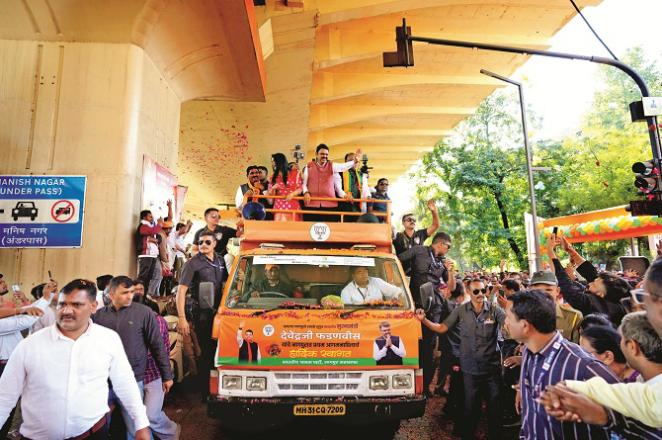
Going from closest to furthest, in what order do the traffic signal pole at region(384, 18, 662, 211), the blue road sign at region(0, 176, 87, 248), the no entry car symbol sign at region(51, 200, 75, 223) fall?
the blue road sign at region(0, 176, 87, 248), the no entry car symbol sign at region(51, 200, 75, 223), the traffic signal pole at region(384, 18, 662, 211)

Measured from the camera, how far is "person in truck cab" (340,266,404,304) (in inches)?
195

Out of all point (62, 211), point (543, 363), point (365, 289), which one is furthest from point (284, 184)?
point (543, 363)

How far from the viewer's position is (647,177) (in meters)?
7.10

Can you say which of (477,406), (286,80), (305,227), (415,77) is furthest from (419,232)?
(415,77)

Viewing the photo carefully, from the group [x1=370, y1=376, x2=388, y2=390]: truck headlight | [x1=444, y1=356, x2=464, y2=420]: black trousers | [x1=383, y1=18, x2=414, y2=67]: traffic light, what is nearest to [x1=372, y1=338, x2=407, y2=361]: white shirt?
[x1=370, y1=376, x2=388, y2=390]: truck headlight

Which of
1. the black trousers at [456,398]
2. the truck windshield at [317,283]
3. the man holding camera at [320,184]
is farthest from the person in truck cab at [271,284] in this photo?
the black trousers at [456,398]

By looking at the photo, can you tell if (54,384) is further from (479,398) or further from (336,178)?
(336,178)

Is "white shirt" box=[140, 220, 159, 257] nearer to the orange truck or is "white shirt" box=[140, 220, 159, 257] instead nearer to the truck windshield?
the truck windshield

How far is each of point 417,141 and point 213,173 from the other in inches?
360

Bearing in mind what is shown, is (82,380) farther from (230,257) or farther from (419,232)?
(419,232)

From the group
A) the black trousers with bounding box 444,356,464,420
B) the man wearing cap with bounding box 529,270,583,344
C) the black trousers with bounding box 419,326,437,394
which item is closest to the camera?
the man wearing cap with bounding box 529,270,583,344

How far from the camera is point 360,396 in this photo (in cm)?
424

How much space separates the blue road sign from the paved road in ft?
8.94

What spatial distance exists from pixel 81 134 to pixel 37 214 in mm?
1490
